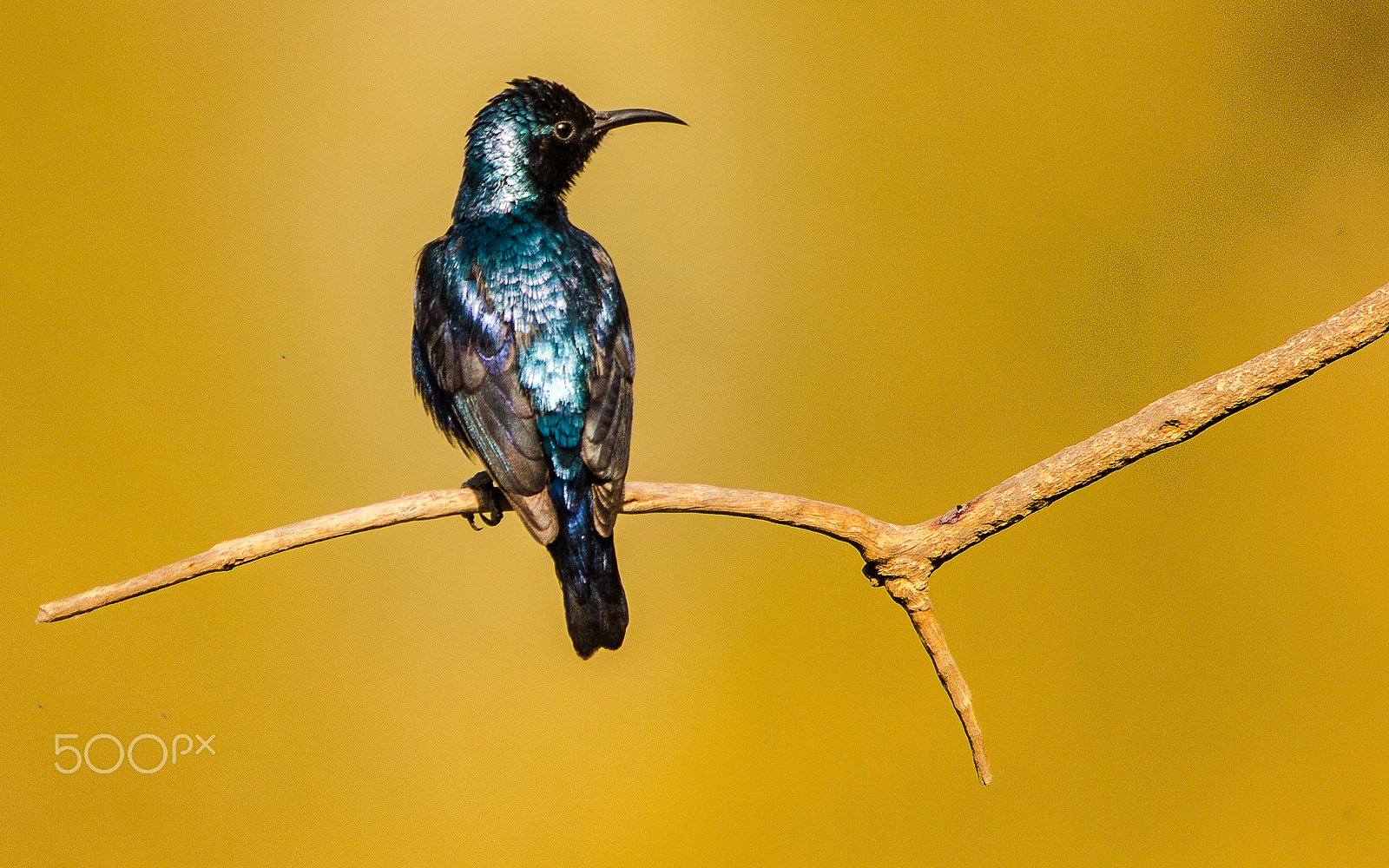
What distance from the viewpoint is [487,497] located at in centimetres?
243

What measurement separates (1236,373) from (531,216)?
1654mm

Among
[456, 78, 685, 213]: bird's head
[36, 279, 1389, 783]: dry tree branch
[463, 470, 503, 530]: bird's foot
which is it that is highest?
[456, 78, 685, 213]: bird's head

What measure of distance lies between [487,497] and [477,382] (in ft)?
0.87

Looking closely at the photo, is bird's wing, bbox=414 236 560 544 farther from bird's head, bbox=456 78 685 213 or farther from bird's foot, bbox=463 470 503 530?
bird's head, bbox=456 78 685 213

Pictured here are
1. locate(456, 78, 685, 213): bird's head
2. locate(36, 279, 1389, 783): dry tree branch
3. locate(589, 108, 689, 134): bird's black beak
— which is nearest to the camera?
locate(36, 279, 1389, 783): dry tree branch

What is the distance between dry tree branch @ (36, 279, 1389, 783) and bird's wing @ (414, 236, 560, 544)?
158mm

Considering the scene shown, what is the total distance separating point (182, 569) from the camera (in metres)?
1.90

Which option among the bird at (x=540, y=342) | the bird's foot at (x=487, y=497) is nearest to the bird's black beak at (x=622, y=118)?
the bird at (x=540, y=342)

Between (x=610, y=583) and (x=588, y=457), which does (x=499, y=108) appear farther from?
(x=610, y=583)

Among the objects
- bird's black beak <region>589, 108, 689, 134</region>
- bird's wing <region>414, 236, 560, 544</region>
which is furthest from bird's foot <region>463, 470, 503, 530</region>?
bird's black beak <region>589, 108, 689, 134</region>

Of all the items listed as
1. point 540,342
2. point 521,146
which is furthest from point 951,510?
point 521,146

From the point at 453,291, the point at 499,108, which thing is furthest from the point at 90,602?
the point at 499,108

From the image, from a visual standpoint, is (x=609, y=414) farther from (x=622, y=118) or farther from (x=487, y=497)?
(x=622, y=118)

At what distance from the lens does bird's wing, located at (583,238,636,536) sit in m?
2.35
